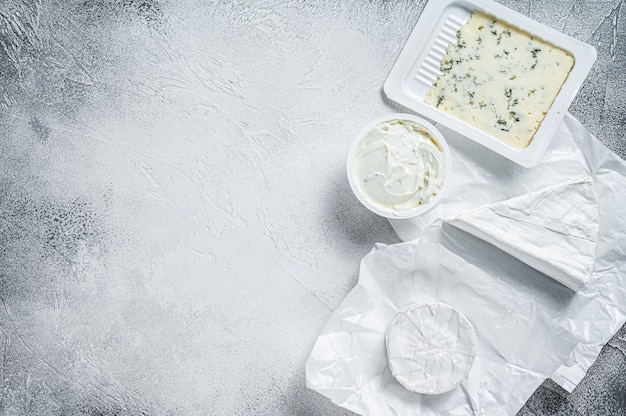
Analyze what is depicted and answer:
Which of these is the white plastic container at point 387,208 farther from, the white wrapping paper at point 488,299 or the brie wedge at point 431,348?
the brie wedge at point 431,348

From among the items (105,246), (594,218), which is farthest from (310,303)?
→ (594,218)

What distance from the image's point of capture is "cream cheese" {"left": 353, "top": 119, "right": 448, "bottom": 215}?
1.10 m

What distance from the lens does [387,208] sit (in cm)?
111

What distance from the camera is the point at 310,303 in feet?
3.87

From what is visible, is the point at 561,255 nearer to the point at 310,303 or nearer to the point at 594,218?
the point at 594,218

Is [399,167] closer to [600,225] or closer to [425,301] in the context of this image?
[425,301]

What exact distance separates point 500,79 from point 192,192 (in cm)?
65

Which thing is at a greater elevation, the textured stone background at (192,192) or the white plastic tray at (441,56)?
the white plastic tray at (441,56)

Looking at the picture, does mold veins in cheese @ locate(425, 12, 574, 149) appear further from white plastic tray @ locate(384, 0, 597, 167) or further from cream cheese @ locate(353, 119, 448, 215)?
cream cheese @ locate(353, 119, 448, 215)

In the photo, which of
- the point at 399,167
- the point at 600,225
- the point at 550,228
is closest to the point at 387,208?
the point at 399,167

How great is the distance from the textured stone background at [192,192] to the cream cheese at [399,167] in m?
0.09

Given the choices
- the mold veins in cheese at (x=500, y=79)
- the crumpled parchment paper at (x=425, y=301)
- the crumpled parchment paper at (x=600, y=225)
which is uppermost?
the mold veins in cheese at (x=500, y=79)

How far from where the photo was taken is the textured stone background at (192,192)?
3.87 ft

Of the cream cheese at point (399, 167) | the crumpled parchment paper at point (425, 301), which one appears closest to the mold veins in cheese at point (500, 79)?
the cream cheese at point (399, 167)
